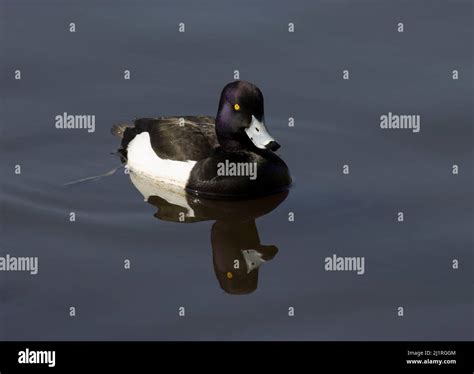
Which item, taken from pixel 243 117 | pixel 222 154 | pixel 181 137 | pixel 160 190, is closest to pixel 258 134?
pixel 243 117

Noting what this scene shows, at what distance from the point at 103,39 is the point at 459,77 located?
554 centimetres

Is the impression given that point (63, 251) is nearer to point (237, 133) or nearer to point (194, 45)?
point (237, 133)

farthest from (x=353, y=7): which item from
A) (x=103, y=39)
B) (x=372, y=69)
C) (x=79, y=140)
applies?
(x=79, y=140)

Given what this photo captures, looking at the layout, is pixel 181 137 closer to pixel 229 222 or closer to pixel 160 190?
pixel 160 190

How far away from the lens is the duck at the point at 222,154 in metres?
16.3

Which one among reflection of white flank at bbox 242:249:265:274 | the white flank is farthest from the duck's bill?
reflection of white flank at bbox 242:249:265:274

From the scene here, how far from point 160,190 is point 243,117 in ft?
5.24

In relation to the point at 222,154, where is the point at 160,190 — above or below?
below

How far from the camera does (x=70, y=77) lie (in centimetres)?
1894

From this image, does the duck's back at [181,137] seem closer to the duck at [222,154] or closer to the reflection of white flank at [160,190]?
the duck at [222,154]

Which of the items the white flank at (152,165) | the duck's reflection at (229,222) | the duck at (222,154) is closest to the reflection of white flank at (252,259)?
the duck's reflection at (229,222)

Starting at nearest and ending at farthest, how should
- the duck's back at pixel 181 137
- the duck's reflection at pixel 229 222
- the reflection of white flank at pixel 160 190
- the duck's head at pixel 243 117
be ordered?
1. the duck's reflection at pixel 229 222
2. the duck's head at pixel 243 117
3. the reflection of white flank at pixel 160 190
4. the duck's back at pixel 181 137

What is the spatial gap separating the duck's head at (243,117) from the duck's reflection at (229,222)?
0.83m

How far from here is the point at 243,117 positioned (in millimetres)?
16312
